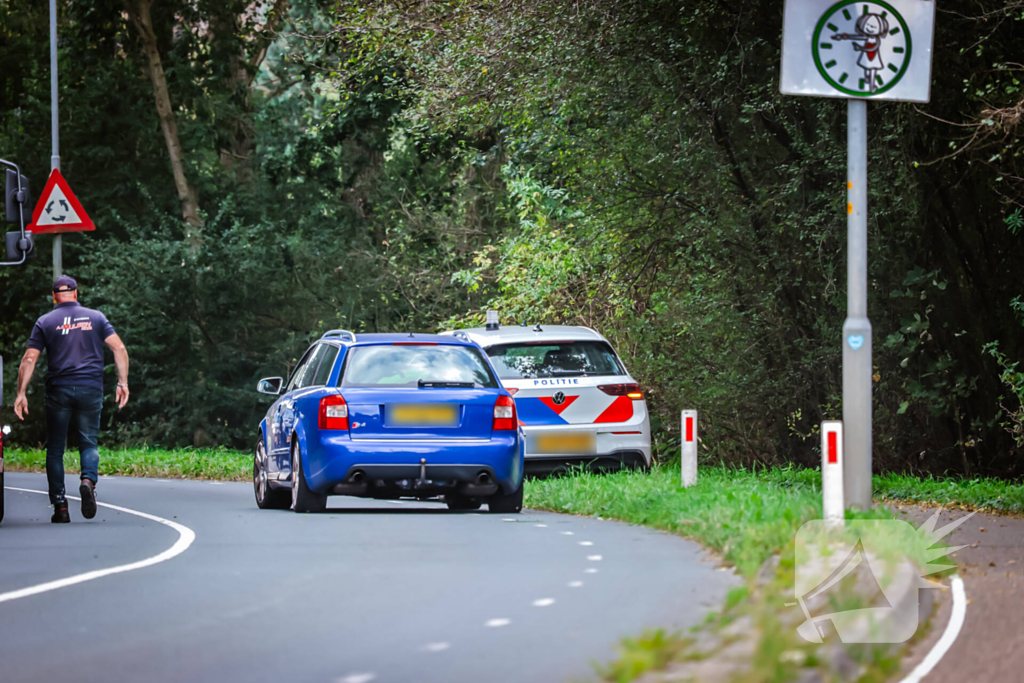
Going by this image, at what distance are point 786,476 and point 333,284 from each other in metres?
21.2

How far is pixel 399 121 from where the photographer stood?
32.8 meters

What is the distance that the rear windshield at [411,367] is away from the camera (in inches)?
499

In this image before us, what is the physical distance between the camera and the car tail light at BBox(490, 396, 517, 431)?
12617mm

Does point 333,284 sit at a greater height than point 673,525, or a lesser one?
greater

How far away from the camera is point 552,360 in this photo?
1534 cm

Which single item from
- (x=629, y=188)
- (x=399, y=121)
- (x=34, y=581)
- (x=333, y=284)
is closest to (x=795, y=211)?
(x=629, y=188)

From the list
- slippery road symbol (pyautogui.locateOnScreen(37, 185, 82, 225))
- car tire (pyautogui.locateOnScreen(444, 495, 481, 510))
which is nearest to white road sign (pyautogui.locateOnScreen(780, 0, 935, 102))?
car tire (pyautogui.locateOnScreen(444, 495, 481, 510))

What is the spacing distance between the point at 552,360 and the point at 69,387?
4947mm

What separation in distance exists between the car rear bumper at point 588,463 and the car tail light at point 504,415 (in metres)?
2.31

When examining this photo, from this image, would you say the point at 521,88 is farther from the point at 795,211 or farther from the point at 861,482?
the point at 861,482

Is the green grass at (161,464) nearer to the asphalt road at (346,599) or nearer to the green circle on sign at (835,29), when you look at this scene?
the asphalt road at (346,599)

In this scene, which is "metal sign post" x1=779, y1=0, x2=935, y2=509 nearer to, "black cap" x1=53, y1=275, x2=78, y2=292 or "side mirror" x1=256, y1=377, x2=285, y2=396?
"side mirror" x1=256, y1=377, x2=285, y2=396

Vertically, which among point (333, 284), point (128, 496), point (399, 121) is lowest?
point (128, 496)

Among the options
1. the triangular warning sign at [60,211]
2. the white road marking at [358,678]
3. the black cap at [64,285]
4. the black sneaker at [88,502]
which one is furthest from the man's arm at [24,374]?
the triangular warning sign at [60,211]
